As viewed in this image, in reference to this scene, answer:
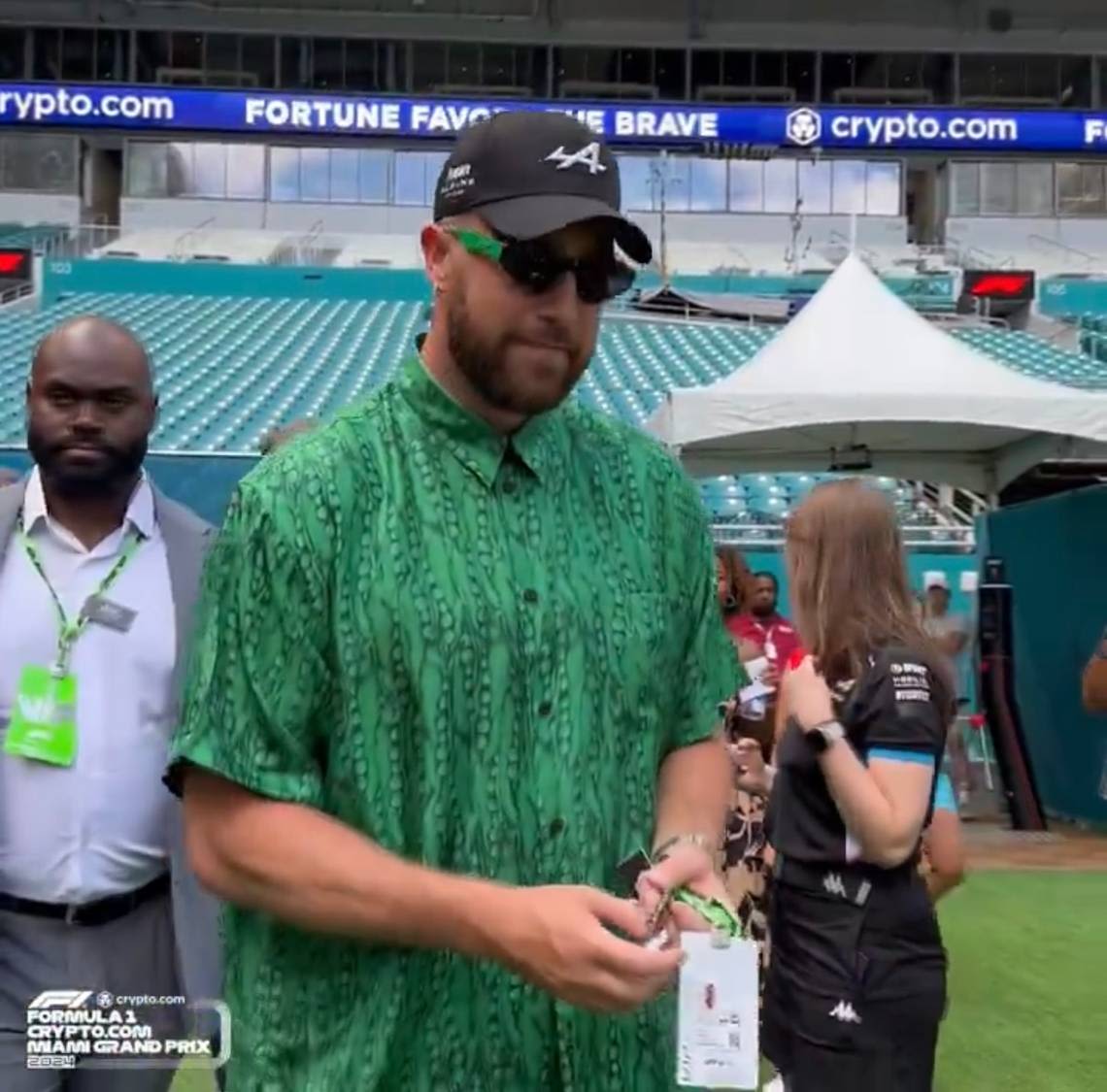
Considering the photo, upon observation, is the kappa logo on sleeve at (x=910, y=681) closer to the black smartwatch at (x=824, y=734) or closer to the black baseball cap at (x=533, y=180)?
the black smartwatch at (x=824, y=734)

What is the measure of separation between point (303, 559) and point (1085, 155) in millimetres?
34264

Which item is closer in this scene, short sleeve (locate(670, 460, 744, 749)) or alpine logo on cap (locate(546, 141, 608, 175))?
alpine logo on cap (locate(546, 141, 608, 175))

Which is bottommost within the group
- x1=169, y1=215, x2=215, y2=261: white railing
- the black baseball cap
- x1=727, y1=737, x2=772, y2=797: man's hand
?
x1=727, y1=737, x2=772, y2=797: man's hand

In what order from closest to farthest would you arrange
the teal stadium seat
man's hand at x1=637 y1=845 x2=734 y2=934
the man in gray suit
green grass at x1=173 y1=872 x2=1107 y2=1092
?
man's hand at x1=637 y1=845 x2=734 y2=934 < the man in gray suit < green grass at x1=173 y1=872 x2=1107 y2=1092 < the teal stadium seat

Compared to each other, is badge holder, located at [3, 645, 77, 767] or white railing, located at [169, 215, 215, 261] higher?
white railing, located at [169, 215, 215, 261]

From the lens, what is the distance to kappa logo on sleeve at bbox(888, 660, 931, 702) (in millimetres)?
2699

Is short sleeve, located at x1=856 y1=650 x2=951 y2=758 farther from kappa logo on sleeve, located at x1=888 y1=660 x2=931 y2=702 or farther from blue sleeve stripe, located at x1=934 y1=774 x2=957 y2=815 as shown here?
blue sleeve stripe, located at x1=934 y1=774 x2=957 y2=815

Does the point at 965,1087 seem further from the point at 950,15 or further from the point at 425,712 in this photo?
the point at 950,15

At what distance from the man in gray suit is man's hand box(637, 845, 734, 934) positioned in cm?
128

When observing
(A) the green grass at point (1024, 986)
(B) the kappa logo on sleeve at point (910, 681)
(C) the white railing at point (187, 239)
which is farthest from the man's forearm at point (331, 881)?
(C) the white railing at point (187, 239)

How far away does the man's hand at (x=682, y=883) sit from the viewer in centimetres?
136

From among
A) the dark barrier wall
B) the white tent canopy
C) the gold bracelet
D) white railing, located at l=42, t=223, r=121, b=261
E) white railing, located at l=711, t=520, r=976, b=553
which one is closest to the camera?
the gold bracelet

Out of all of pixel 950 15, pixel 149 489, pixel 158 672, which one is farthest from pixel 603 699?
pixel 950 15

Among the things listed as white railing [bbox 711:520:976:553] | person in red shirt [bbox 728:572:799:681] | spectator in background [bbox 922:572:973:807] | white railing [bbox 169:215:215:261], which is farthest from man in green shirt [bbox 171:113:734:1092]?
white railing [bbox 169:215:215:261]
